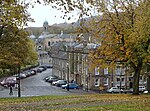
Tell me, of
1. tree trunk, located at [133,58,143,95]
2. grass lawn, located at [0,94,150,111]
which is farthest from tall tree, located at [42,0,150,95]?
grass lawn, located at [0,94,150,111]

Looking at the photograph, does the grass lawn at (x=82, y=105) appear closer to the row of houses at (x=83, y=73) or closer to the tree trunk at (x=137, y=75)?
the tree trunk at (x=137, y=75)

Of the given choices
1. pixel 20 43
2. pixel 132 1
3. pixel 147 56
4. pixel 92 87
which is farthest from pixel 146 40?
pixel 92 87

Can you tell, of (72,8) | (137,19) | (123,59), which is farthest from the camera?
(123,59)

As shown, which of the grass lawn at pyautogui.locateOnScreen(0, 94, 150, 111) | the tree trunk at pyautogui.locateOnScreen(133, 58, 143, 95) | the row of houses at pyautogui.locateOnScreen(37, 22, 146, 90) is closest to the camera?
the grass lawn at pyautogui.locateOnScreen(0, 94, 150, 111)

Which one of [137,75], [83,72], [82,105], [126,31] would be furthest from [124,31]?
[83,72]

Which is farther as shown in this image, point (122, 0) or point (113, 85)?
point (113, 85)

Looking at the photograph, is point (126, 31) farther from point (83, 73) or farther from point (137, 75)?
point (83, 73)

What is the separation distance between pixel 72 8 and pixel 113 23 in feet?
42.5

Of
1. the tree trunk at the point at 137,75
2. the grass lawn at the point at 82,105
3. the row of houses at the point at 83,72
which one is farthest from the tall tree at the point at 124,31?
the row of houses at the point at 83,72

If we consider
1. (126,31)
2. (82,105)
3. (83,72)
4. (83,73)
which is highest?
(126,31)

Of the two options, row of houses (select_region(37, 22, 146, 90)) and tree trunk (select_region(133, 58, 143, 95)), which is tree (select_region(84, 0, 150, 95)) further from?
row of houses (select_region(37, 22, 146, 90))

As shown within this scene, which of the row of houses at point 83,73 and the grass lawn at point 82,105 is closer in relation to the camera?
the grass lawn at point 82,105

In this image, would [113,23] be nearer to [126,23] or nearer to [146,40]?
[126,23]

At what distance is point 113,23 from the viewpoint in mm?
25188
